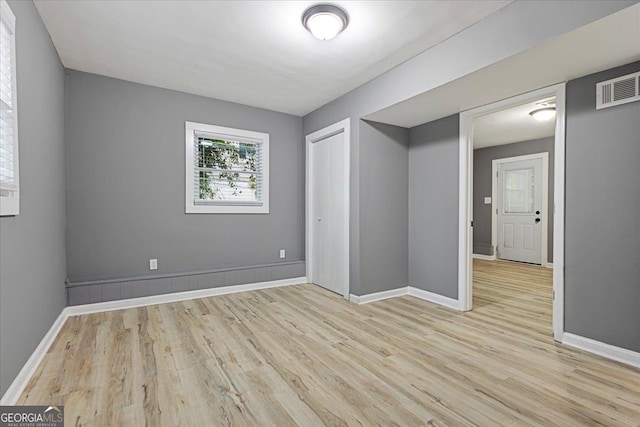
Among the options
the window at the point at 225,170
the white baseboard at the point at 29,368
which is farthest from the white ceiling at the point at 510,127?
the white baseboard at the point at 29,368

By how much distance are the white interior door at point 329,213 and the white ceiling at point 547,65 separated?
3.33 ft

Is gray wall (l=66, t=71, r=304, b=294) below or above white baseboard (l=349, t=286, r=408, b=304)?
above

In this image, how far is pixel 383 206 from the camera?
3869 mm

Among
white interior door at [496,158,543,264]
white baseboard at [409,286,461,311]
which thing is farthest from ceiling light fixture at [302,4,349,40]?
white interior door at [496,158,543,264]

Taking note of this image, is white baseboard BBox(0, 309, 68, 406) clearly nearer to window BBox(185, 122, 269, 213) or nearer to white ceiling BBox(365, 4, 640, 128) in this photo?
window BBox(185, 122, 269, 213)

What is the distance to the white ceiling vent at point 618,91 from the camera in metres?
2.16

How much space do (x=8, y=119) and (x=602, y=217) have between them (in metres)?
3.92

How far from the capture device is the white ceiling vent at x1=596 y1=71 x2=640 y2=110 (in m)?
2.16

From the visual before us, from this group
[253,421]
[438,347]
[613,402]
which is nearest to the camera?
[253,421]

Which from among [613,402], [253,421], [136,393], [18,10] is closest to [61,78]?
[18,10]

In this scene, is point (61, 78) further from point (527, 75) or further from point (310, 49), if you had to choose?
point (527, 75)

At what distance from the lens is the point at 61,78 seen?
122 inches

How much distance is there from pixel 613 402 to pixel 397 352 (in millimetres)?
1238

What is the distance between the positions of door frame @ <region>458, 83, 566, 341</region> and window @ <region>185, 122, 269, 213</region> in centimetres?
258
